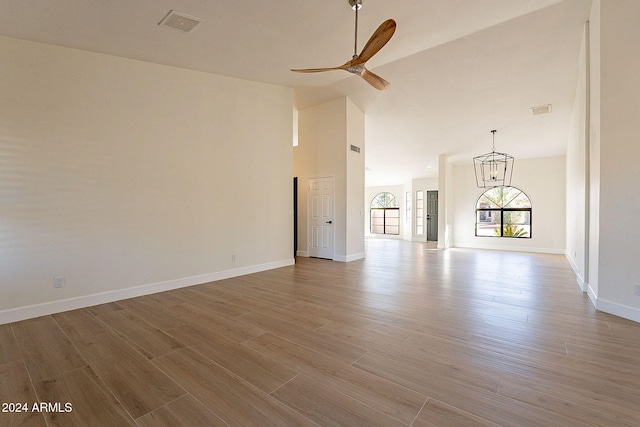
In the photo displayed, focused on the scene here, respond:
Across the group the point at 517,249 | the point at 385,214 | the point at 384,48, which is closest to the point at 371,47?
the point at 384,48

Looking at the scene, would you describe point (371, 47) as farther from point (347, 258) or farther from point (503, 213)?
point (503, 213)

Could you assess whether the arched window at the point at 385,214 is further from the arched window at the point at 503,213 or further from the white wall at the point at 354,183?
the white wall at the point at 354,183

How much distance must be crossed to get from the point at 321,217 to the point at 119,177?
4.13 metres

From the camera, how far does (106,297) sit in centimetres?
365

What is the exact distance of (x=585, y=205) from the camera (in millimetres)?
4086

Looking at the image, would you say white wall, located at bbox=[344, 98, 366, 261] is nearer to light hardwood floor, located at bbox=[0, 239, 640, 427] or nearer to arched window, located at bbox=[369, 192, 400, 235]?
light hardwood floor, located at bbox=[0, 239, 640, 427]

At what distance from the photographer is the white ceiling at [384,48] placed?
317 centimetres

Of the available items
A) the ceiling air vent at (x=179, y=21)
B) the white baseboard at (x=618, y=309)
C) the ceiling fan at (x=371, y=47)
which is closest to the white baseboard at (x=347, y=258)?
the ceiling fan at (x=371, y=47)

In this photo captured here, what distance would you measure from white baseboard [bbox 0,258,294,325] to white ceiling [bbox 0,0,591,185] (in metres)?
3.00

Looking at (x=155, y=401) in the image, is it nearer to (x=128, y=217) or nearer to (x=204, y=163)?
(x=128, y=217)

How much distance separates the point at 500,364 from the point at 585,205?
3.38 metres

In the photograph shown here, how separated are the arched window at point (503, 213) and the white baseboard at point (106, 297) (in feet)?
30.2

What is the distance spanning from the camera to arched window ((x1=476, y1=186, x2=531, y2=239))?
32.6 feet

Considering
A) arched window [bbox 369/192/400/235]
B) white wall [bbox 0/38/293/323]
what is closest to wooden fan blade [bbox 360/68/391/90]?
white wall [bbox 0/38/293/323]
